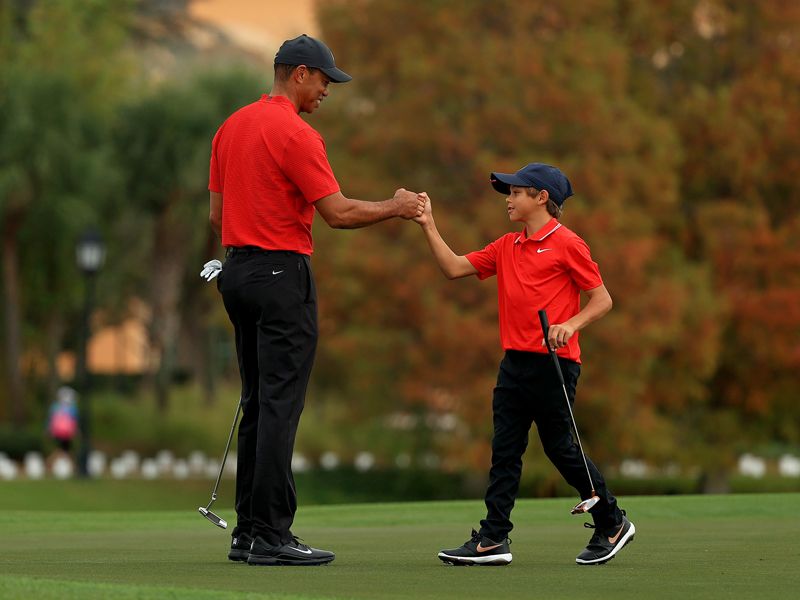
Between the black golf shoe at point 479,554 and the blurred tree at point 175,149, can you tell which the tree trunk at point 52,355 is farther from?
the black golf shoe at point 479,554

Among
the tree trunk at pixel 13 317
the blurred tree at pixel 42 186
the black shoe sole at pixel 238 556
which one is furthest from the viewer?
the blurred tree at pixel 42 186

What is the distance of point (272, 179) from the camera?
7.39 meters

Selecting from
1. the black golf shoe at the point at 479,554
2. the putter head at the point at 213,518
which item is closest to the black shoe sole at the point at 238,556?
the putter head at the point at 213,518

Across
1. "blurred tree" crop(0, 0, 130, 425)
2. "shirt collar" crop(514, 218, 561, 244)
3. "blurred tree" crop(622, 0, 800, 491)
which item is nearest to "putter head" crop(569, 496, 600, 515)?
"shirt collar" crop(514, 218, 561, 244)

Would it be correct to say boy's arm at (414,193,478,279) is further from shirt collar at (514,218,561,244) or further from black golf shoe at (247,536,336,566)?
black golf shoe at (247,536,336,566)

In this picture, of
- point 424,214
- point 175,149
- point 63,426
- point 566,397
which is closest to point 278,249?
point 424,214

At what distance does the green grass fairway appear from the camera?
19.8 feet

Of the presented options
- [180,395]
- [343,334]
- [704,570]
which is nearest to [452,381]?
[343,334]

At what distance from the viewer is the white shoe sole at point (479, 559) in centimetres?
742

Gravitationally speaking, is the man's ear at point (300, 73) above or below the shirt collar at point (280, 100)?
above

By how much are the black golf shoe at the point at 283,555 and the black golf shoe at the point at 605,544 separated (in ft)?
3.79

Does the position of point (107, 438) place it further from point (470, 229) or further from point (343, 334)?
point (470, 229)

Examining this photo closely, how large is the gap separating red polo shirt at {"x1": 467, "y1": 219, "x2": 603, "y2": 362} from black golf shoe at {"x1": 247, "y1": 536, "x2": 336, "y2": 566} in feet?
4.26

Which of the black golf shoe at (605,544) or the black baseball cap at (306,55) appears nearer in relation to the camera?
the black golf shoe at (605,544)
